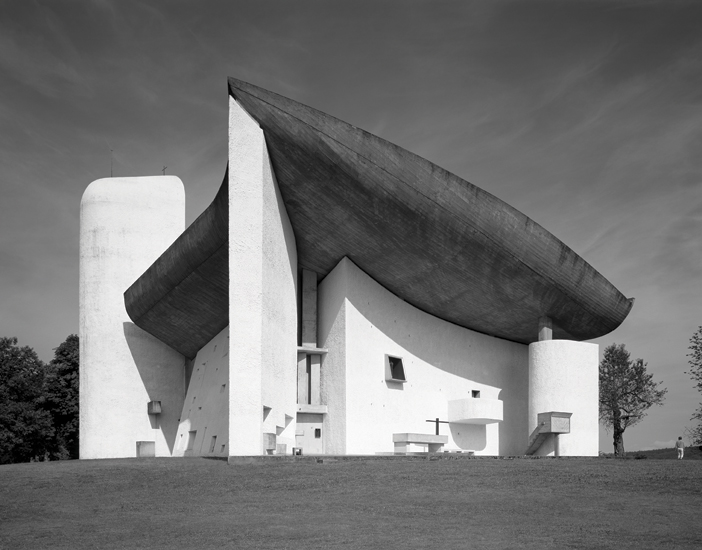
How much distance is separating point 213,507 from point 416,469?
5000mm

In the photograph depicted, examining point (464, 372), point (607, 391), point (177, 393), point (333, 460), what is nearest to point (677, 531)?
point (333, 460)

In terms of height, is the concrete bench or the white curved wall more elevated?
the white curved wall

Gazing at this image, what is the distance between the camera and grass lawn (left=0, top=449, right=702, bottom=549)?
1127cm

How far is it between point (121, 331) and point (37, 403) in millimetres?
15133

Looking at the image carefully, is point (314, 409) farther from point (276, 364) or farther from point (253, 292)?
point (253, 292)

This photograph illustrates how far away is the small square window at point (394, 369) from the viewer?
27689 millimetres

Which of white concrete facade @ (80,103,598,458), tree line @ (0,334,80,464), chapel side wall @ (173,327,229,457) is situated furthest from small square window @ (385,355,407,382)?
tree line @ (0,334,80,464)

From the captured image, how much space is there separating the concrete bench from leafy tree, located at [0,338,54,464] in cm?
2359

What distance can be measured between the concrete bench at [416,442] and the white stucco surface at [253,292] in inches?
182

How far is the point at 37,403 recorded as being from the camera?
4634 cm

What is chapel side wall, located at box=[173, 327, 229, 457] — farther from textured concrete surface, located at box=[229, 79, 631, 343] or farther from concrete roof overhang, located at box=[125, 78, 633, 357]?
textured concrete surface, located at box=[229, 79, 631, 343]

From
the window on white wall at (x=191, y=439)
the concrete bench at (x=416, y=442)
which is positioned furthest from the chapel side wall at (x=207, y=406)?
the concrete bench at (x=416, y=442)

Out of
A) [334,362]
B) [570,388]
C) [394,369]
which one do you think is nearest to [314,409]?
[334,362]

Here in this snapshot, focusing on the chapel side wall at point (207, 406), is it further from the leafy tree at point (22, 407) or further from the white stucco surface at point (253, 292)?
the leafy tree at point (22, 407)
